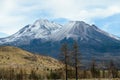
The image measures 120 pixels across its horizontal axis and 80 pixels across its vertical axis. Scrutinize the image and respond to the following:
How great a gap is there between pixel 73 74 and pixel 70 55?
7056 centimetres

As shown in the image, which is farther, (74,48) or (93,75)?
(93,75)

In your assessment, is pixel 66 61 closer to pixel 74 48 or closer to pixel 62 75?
pixel 74 48

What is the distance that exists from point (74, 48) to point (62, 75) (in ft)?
223

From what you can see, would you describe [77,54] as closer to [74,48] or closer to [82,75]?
[74,48]

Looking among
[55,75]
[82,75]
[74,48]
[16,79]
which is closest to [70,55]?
[74,48]

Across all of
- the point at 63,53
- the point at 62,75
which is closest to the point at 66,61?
the point at 63,53

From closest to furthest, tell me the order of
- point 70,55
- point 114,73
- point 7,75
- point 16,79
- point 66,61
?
point 66,61 < point 70,55 < point 16,79 < point 7,75 < point 114,73

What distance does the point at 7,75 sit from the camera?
176m

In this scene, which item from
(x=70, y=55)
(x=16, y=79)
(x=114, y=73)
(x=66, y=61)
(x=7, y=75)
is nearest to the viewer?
(x=66, y=61)

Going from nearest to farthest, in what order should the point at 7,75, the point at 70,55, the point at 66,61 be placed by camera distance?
1. the point at 66,61
2. the point at 70,55
3. the point at 7,75

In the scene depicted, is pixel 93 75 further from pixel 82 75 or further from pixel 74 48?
pixel 74 48

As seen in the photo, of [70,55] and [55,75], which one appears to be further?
[55,75]

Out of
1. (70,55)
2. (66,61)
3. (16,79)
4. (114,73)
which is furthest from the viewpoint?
(114,73)

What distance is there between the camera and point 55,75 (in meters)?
180
